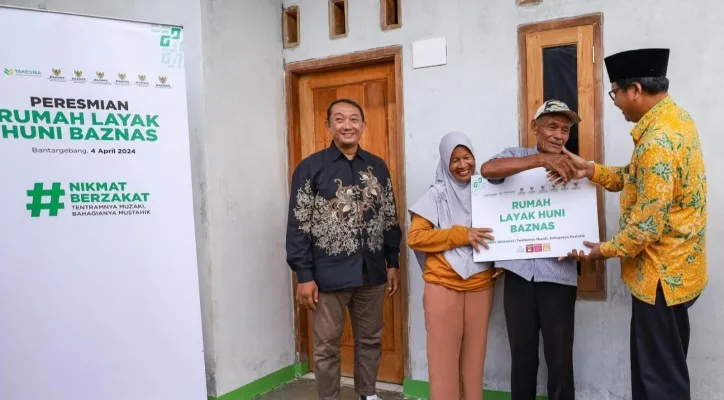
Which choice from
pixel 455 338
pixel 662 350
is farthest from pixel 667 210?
pixel 455 338

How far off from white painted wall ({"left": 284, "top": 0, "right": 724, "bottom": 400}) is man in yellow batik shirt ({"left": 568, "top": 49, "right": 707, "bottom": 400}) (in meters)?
0.60

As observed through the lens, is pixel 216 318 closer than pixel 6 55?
No

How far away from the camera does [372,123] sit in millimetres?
3348

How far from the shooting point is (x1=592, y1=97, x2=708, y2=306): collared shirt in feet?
6.15

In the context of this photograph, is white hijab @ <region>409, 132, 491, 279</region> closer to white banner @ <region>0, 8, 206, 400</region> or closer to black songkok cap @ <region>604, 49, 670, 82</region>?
black songkok cap @ <region>604, 49, 670, 82</region>

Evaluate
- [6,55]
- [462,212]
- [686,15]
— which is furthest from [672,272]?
[6,55]

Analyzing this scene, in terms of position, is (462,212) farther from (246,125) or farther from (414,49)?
(246,125)

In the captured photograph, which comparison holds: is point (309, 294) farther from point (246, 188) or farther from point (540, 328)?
point (540, 328)

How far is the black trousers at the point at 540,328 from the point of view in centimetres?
228

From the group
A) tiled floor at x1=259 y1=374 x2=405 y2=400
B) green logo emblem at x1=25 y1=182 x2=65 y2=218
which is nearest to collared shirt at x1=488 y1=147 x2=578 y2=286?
tiled floor at x1=259 y1=374 x2=405 y2=400

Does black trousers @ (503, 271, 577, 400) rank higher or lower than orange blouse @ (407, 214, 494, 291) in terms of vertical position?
lower

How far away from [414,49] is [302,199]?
1119 mm

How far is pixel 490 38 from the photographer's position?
2861mm

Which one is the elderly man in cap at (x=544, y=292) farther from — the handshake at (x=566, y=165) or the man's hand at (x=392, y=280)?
the man's hand at (x=392, y=280)
